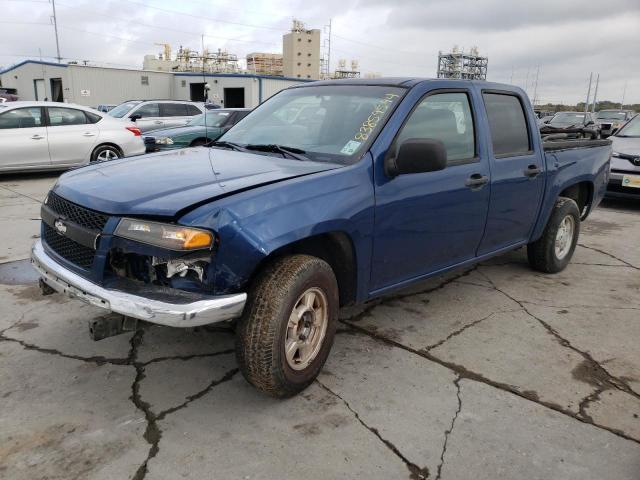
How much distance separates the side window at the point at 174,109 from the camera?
1521 cm

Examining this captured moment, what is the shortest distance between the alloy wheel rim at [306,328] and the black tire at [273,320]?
83mm

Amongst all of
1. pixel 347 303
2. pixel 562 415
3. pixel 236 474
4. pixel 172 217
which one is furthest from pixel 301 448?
pixel 562 415

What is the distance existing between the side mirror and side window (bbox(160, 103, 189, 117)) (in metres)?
13.5

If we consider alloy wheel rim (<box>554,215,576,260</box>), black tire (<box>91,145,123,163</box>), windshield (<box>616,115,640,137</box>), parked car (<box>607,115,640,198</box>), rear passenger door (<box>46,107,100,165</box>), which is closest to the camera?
alloy wheel rim (<box>554,215,576,260</box>)

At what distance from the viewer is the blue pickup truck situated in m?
2.46

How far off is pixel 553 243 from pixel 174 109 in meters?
12.9

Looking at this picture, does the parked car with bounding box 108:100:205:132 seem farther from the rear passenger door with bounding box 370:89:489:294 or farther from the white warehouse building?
the white warehouse building

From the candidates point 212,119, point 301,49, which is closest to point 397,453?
point 212,119

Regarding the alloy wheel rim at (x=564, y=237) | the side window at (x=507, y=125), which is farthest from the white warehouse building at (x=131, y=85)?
the side window at (x=507, y=125)

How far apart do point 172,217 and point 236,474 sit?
47.0 inches

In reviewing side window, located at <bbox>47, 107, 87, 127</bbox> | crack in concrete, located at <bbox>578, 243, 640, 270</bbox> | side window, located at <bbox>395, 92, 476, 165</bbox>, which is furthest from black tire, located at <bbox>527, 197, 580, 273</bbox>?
Result: side window, located at <bbox>47, 107, 87, 127</bbox>

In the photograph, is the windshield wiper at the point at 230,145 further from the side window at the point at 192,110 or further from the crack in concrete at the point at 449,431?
the side window at the point at 192,110

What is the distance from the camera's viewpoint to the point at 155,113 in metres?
14.9

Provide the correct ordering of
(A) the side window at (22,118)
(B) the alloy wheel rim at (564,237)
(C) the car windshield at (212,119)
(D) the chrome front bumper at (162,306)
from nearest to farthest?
1. (D) the chrome front bumper at (162,306)
2. (B) the alloy wheel rim at (564,237)
3. (A) the side window at (22,118)
4. (C) the car windshield at (212,119)
